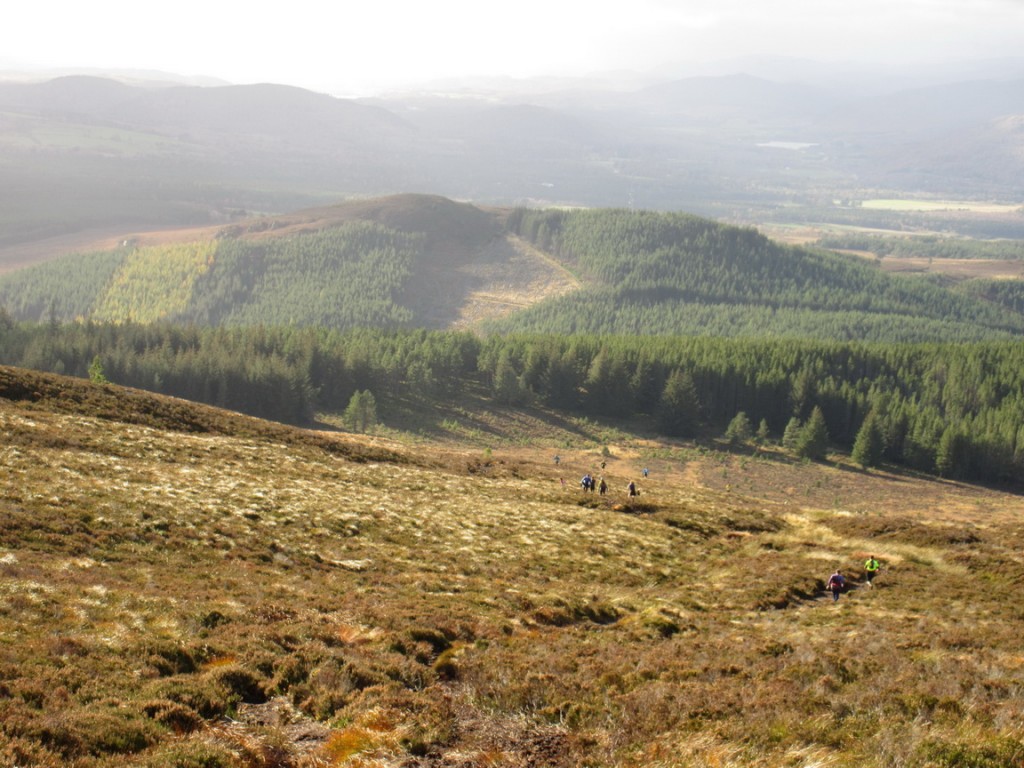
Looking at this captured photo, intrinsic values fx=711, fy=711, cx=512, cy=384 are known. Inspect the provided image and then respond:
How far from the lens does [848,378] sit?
133 metres

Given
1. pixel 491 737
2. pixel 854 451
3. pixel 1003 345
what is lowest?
pixel 854 451

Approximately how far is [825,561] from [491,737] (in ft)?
84.4

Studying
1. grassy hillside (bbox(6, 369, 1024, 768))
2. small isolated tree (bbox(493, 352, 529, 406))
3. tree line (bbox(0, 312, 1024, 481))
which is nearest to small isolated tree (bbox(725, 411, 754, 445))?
tree line (bbox(0, 312, 1024, 481))

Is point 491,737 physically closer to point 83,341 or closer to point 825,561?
point 825,561

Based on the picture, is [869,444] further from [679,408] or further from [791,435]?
[679,408]

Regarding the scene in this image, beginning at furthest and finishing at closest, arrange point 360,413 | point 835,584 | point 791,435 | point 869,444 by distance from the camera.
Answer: point 791,435
point 869,444
point 360,413
point 835,584

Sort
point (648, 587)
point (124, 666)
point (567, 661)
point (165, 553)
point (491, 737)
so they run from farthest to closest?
point (648, 587) → point (165, 553) → point (567, 661) → point (124, 666) → point (491, 737)

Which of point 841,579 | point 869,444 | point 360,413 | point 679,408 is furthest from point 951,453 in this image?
point 841,579

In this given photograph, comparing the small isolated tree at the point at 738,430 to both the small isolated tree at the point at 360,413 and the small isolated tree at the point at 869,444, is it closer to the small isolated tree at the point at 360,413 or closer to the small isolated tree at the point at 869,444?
the small isolated tree at the point at 869,444

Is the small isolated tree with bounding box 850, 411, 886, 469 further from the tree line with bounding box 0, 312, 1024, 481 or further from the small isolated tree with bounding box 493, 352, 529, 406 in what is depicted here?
the small isolated tree with bounding box 493, 352, 529, 406

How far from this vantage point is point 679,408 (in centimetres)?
11662

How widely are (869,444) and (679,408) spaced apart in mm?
28244

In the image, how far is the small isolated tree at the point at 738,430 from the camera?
11144 cm

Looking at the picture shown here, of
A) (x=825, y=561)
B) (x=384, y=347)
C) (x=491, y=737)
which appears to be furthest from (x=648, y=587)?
(x=384, y=347)
